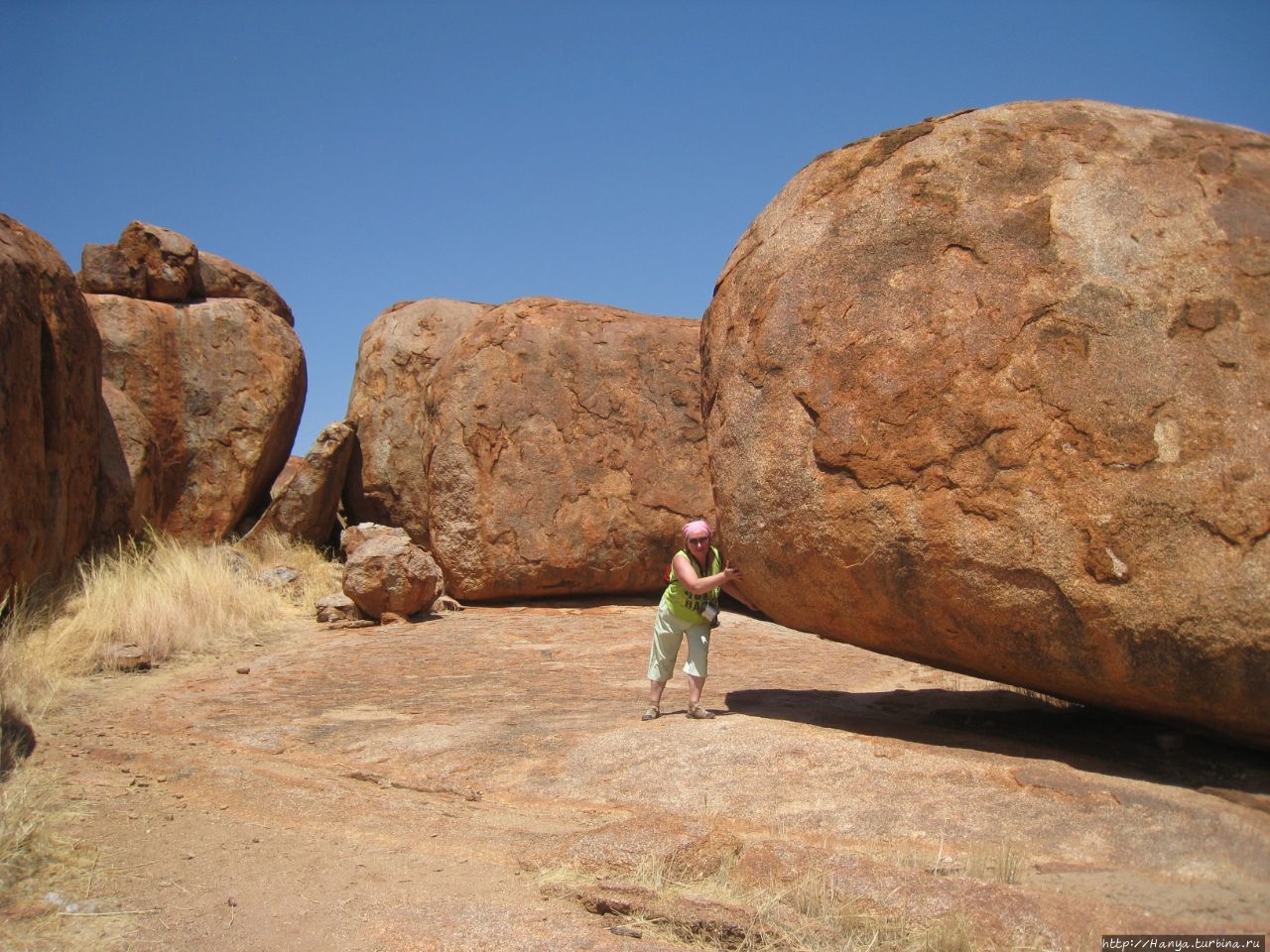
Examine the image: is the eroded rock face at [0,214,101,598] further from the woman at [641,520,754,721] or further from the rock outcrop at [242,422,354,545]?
the woman at [641,520,754,721]

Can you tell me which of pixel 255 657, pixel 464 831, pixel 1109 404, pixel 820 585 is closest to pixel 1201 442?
pixel 1109 404

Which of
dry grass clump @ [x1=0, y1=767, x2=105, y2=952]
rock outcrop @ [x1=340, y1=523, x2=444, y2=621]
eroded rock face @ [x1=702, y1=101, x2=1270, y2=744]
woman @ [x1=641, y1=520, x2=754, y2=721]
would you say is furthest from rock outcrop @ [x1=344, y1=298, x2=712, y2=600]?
dry grass clump @ [x1=0, y1=767, x2=105, y2=952]

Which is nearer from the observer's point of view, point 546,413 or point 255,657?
point 255,657

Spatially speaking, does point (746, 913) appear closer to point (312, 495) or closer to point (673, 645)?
point (673, 645)

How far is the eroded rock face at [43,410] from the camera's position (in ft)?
22.4

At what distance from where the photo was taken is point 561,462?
9.17m

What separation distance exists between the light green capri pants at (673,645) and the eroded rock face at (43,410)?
4201mm

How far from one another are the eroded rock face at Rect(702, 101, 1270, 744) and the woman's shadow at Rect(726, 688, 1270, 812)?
8.7 inches

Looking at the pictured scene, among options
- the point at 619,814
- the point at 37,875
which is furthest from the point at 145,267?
the point at 619,814

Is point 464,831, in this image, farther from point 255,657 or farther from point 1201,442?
point 255,657

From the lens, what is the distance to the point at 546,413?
925 cm

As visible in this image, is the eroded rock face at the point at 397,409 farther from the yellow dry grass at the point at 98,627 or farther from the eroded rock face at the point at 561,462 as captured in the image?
the eroded rock face at the point at 561,462

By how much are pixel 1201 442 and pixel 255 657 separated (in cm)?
574

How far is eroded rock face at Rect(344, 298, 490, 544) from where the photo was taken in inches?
430
